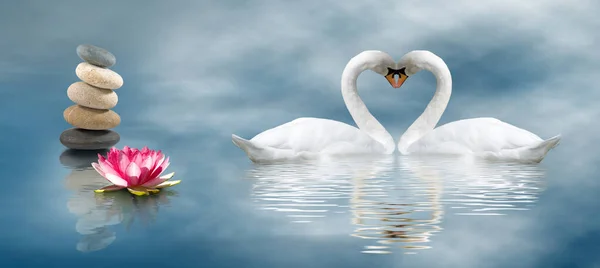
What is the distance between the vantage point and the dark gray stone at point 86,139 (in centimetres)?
920

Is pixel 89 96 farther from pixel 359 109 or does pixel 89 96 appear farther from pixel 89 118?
pixel 359 109

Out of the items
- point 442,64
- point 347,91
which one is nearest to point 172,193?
point 347,91

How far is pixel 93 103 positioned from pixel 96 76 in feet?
1.03

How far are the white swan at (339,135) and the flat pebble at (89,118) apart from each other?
196 centimetres

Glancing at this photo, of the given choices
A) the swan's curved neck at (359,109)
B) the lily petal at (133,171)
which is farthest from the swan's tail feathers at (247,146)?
the lily petal at (133,171)

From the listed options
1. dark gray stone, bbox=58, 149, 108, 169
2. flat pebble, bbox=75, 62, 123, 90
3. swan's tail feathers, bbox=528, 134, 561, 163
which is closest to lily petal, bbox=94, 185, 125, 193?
dark gray stone, bbox=58, 149, 108, 169

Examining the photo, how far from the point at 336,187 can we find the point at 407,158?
234 centimetres

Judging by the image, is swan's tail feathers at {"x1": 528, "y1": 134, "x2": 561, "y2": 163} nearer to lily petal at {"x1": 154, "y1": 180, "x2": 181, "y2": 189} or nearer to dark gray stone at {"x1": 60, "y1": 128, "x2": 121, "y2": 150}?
lily petal at {"x1": 154, "y1": 180, "x2": 181, "y2": 189}

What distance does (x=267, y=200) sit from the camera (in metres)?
5.83

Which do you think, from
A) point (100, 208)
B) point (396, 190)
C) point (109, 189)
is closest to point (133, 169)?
point (109, 189)

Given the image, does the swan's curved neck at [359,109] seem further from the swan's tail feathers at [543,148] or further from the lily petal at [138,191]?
the lily petal at [138,191]

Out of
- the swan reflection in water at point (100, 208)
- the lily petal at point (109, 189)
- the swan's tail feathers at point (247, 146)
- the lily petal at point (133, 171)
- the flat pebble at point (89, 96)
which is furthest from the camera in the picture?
the flat pebble at point (89, 96)

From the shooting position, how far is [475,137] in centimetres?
844

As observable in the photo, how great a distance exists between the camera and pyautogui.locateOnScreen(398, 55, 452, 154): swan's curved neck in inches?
352
